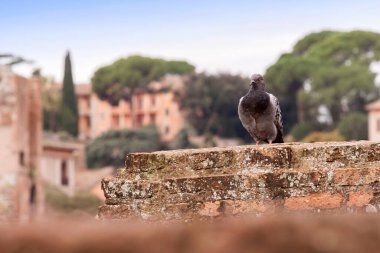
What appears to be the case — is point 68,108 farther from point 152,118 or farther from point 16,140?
point 16,140

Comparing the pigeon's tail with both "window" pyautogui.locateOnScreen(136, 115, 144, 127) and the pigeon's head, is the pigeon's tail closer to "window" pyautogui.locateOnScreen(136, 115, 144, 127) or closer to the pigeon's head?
the pigeon's head

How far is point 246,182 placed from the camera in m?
5.85

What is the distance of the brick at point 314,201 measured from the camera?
574 cm

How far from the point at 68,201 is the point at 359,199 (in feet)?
168

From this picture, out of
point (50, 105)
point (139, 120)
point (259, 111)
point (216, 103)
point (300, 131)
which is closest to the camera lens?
point (259, 111)

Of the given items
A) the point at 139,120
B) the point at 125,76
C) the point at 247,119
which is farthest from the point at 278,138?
the point at 139,120

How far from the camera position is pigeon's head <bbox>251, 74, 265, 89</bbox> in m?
6.79

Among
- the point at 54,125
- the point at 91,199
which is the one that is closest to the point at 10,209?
the point at 91,199

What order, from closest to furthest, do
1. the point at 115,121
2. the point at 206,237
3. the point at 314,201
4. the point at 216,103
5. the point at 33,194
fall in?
the point at 206,237 < the point at 314,201 < the point at 33,194 < the point at 216,103 < the point at 115,121

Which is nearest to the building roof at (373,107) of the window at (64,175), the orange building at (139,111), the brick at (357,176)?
the orange building at (139,111)

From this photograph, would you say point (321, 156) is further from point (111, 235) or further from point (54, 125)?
point (54, 125)

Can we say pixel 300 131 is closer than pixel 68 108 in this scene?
Yes

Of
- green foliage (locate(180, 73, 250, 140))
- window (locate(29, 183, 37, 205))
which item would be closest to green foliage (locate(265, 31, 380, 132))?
green foliage (locate(180, 73, 250, 140))

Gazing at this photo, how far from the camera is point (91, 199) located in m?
60.0
